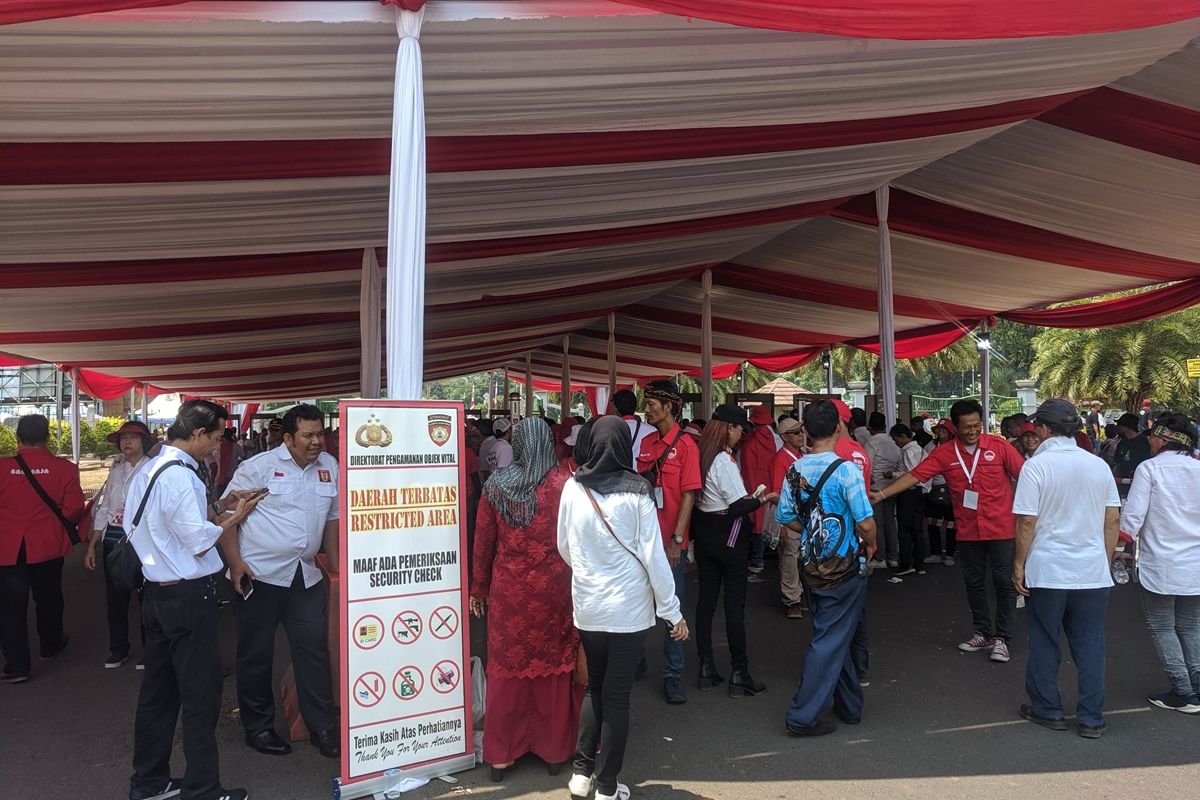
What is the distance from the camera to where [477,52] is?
2.98 metres

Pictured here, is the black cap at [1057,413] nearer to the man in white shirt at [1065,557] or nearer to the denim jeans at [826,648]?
the man in white shirt at [1065,557]

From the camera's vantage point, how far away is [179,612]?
9.46ft

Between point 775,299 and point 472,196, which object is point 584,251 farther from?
point 775,299

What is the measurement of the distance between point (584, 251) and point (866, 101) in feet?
9.17

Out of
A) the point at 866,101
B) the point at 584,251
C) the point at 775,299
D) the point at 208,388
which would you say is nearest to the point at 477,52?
the point at 866,101

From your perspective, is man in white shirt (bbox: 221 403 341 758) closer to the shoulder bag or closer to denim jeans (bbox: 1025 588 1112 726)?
the shoulder bag

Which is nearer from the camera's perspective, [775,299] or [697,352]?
[775,299]

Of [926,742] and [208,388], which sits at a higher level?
[208,388]

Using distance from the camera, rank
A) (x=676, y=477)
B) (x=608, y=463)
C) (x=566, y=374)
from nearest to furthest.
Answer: (x=608, y=463) → (x=676, y=477) → (x=566, y=374)

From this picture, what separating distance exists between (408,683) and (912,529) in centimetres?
560

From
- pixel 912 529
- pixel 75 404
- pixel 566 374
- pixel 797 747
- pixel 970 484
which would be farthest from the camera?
pixel 566 374

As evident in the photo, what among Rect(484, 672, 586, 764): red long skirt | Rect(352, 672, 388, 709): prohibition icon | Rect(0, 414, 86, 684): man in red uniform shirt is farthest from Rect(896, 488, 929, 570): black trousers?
Rect(0, 414, 86, 684): man in red uniform shirt

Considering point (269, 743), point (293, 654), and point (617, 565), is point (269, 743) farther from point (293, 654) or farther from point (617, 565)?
point (617, 565)

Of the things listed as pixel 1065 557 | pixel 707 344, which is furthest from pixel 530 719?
pixel 707 344
